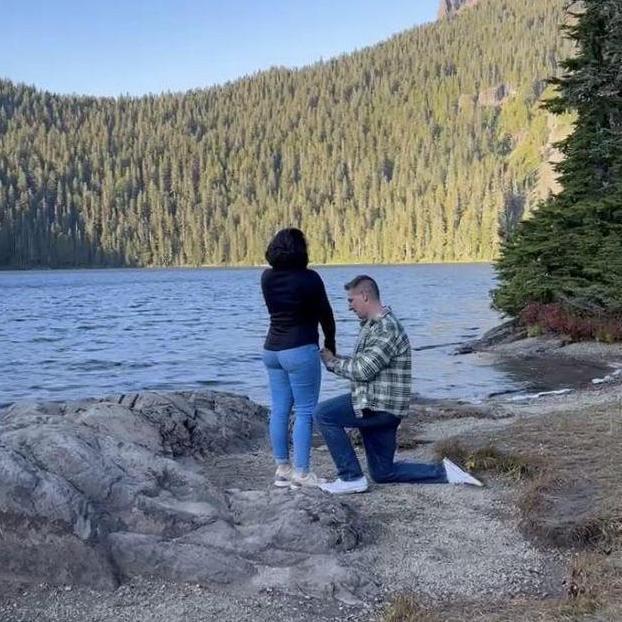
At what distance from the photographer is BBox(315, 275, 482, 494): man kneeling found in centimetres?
711

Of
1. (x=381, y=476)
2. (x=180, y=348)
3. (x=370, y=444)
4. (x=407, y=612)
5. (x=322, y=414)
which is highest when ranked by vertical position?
(x=322, y=414)

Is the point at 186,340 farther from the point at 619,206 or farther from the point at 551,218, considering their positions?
the point at 619,206

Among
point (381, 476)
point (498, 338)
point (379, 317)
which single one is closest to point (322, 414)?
point (381, 476)

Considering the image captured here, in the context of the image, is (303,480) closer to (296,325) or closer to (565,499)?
(296,325)

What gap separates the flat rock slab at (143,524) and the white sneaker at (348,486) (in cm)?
98

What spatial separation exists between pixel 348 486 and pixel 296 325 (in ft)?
5.10

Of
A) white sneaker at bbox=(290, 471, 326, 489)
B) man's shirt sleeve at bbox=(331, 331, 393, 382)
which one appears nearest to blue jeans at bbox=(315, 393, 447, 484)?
white sneaker at bbox=(290, 471, 326, 489)

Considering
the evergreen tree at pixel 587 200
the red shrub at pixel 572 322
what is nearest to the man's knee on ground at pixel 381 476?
the evergreen tree at pixel 587 200

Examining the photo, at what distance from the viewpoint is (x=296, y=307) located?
23.1 feet

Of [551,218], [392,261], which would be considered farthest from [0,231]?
[551,218]

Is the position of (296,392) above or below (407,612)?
above

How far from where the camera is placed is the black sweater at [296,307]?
702 centimetres

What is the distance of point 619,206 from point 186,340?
700 inches

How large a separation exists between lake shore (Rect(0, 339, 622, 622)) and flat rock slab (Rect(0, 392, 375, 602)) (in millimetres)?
113
